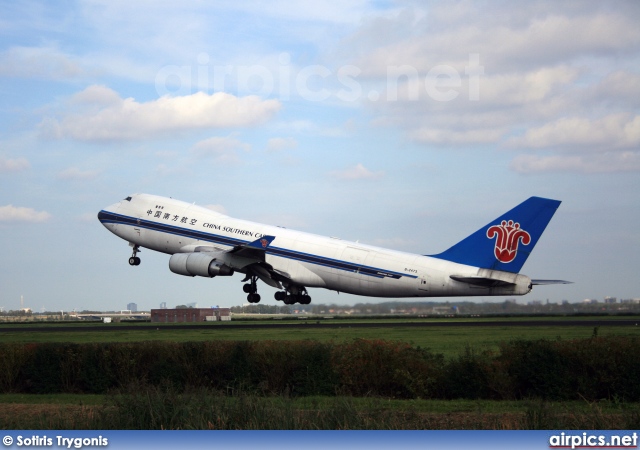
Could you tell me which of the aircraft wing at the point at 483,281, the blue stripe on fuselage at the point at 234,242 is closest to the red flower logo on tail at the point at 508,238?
the aircraft wing at the point at 483,281

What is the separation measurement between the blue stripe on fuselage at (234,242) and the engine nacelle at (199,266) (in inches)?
95.6

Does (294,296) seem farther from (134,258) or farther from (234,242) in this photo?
(134,258)

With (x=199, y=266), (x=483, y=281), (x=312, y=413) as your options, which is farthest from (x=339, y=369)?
(x=199, y=266)

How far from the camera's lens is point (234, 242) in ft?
195

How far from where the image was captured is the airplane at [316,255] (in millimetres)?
50469

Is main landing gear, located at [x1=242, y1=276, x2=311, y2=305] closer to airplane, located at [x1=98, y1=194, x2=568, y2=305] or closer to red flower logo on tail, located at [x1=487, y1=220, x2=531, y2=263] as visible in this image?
airplane, located at [x1=98, y1=194, x2=568, y2=305]

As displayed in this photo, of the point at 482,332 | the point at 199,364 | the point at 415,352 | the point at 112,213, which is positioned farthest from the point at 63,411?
the point at 112,213

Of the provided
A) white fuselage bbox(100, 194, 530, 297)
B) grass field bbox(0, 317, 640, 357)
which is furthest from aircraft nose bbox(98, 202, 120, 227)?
grass field bbox(0, 317, 640, 357)

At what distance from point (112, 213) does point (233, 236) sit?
455 inches

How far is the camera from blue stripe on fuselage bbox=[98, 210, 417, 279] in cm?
5403

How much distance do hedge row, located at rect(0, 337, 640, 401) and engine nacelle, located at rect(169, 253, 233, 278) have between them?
25.9 m

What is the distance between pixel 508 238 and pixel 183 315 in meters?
32.0

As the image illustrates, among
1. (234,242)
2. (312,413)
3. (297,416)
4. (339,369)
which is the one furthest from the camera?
(234,242)

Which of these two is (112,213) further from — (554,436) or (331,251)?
(554,436)
